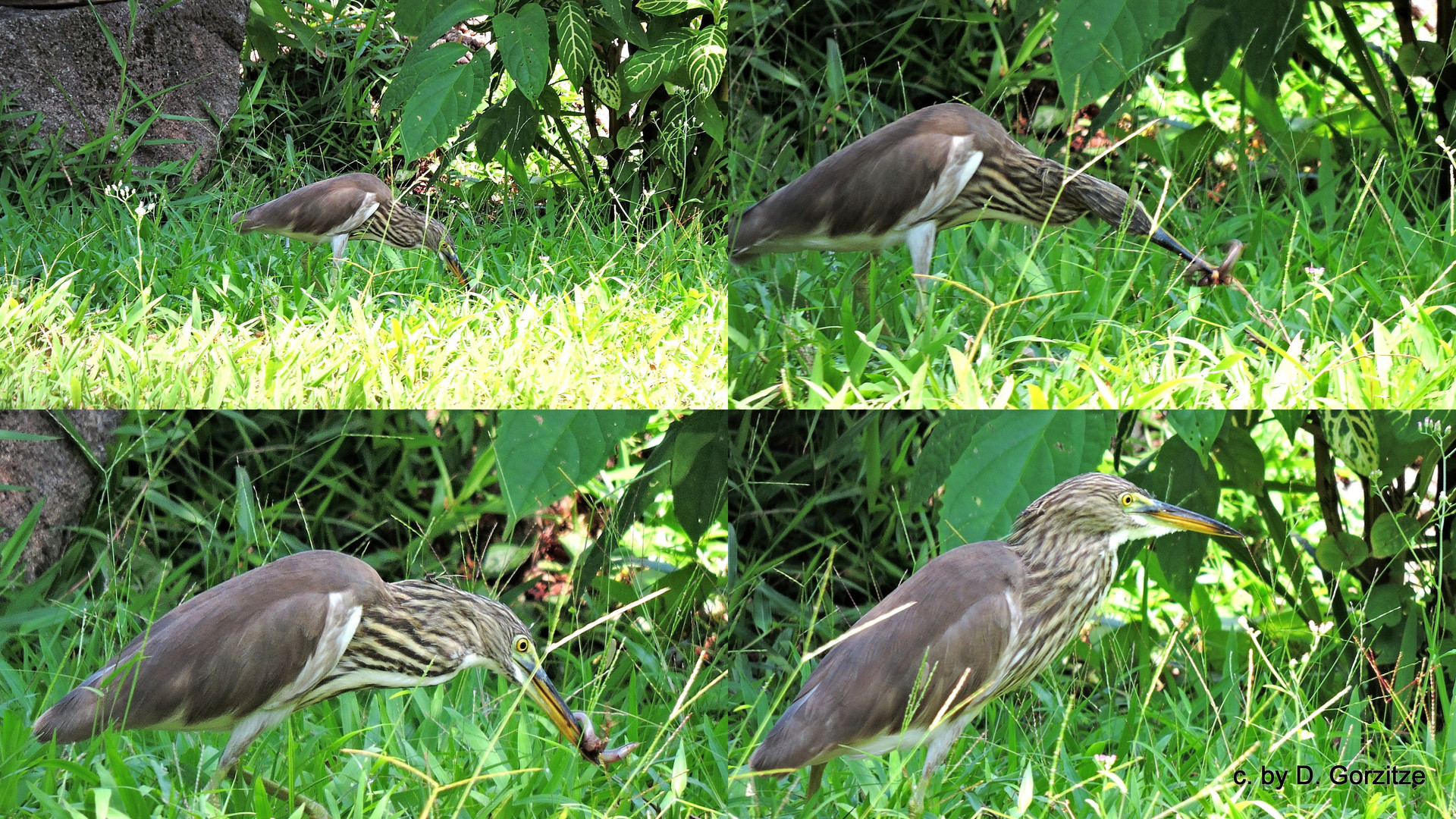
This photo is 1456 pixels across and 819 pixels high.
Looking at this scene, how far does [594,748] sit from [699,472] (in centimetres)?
37

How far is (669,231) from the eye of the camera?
190 cm

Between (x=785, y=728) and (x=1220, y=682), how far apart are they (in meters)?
0.64

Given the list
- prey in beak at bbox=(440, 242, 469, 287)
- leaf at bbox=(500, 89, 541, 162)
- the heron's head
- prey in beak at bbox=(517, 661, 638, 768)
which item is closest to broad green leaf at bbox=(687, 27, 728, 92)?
leaf at bbox=(500, 89, 541, 162)

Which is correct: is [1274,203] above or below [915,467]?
above

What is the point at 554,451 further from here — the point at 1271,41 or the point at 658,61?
the point at 1271,41

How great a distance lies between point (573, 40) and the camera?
182cm

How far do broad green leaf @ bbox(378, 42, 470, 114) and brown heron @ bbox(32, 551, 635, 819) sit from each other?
0.87 meters

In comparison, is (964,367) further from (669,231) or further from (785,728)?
(669,231)

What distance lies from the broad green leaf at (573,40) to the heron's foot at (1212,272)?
1024 millimetres

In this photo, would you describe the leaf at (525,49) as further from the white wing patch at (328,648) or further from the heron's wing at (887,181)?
the white wing patch at (328,648)

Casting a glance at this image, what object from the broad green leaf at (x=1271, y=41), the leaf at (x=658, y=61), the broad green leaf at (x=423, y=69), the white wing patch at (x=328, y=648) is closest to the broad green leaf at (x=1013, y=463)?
the broad green leaf at (x=1271, y=41)

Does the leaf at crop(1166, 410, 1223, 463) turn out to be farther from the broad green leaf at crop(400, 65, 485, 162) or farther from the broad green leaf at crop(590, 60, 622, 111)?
the broad green leaf at crop(400, 65, 485, 162)

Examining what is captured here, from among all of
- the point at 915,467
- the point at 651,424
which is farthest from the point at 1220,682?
the point at 651,424

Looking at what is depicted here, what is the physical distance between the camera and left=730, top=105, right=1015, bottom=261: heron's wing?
144 cm
